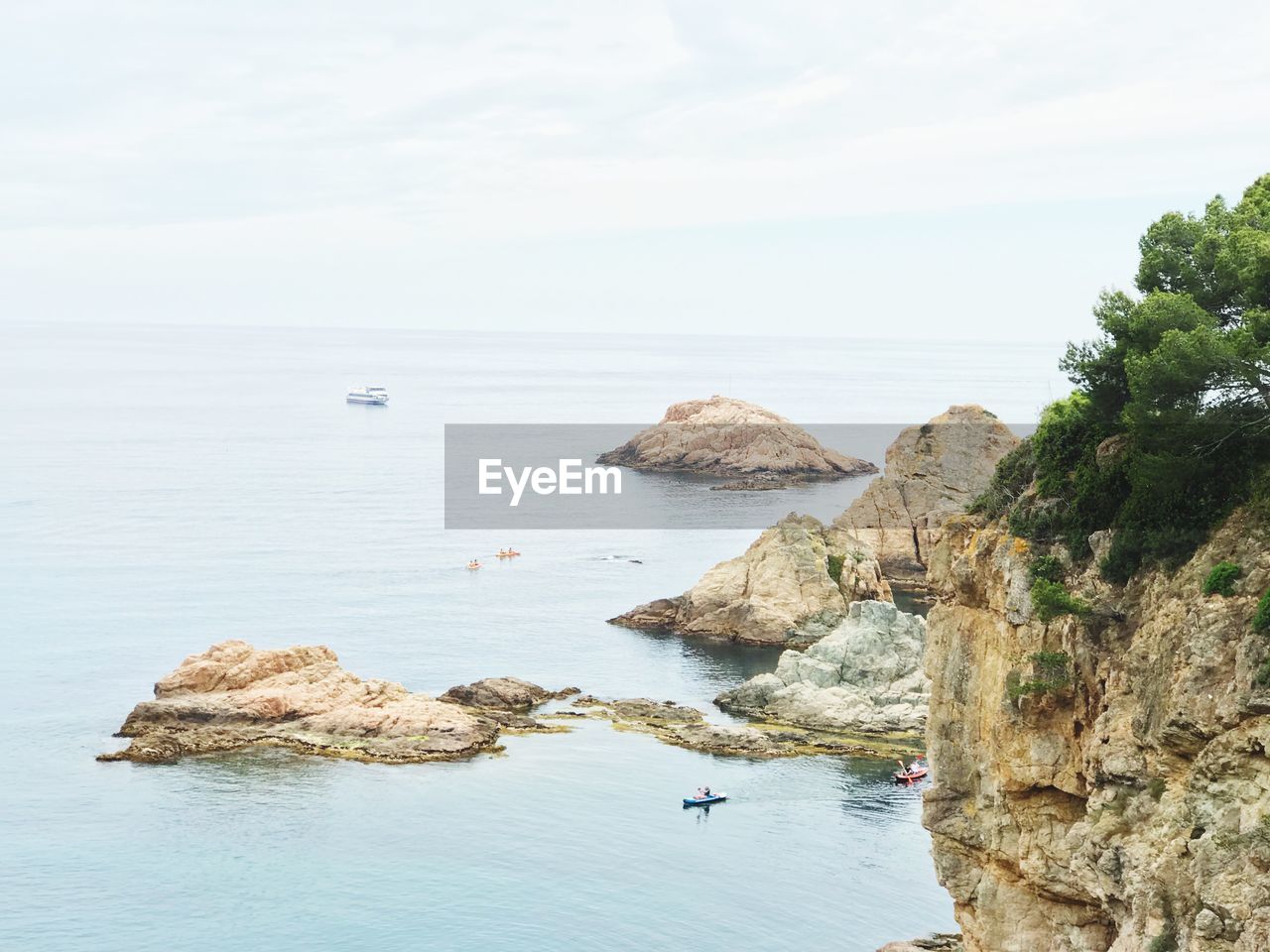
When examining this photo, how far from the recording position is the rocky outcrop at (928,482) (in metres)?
135

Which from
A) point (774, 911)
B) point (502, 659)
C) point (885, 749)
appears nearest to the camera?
point (774, 911)

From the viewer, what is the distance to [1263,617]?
2700 cm

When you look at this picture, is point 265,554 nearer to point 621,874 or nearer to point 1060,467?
point 621,874

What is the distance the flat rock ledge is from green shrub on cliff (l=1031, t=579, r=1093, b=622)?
5043 centimetres

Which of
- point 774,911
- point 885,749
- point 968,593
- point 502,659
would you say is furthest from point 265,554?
point 968,593

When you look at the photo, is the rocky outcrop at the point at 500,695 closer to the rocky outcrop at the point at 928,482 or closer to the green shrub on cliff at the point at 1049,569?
the rocky outcrop at the point at 928,482

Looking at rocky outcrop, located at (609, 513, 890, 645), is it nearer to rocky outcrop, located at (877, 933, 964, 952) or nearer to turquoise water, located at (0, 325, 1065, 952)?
turquoise water, located at (0, 325, 1065, 952)

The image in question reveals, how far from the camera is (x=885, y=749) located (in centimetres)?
8300

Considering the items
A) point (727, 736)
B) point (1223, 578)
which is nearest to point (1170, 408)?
→ point (1223, 578)

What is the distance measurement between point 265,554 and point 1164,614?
12137 centimetres

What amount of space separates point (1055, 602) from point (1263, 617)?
6.07m

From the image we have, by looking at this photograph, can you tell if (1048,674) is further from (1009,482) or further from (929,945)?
(929,945)

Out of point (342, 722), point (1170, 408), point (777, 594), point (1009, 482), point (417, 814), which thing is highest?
point (1170, 408)

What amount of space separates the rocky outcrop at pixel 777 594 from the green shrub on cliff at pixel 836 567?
0.63 ft
